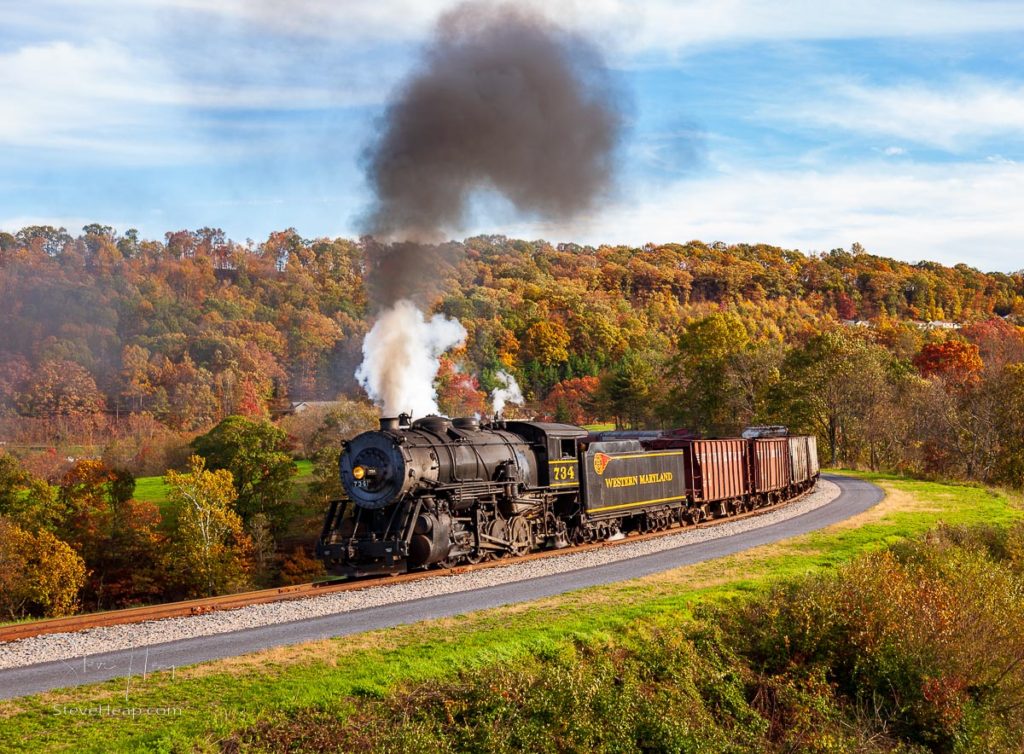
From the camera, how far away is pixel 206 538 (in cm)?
3984

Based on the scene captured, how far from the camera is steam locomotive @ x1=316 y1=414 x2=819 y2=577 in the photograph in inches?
682

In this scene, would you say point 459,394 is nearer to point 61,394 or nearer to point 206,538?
point 206,538

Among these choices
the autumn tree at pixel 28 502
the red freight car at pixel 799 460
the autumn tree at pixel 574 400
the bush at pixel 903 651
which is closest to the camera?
the bush at pixel 903 651

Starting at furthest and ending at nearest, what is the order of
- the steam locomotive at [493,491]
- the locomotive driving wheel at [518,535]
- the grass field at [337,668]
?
the locomotive driving wheel at [518,535] → the steam locomotive at [493,491] → the grass field at [337,668]

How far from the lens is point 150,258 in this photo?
108938mm

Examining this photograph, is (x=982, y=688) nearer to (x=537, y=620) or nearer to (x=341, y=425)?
(x=537, y=620)

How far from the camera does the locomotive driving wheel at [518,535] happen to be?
2009 centimetres

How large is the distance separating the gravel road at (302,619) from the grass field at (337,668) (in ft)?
1.85

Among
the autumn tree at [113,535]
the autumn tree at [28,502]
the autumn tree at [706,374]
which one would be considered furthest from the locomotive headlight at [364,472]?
the autumn tree at [706,374]

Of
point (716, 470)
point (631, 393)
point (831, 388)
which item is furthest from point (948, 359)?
point (716, 470)

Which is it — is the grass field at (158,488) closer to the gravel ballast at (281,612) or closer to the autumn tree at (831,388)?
the gravel ballast at (281,612)

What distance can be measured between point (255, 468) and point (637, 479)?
Result: 2952cm

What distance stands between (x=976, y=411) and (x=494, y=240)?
84.6 metres

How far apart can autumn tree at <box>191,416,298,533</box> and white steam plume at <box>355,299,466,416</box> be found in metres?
27.4
